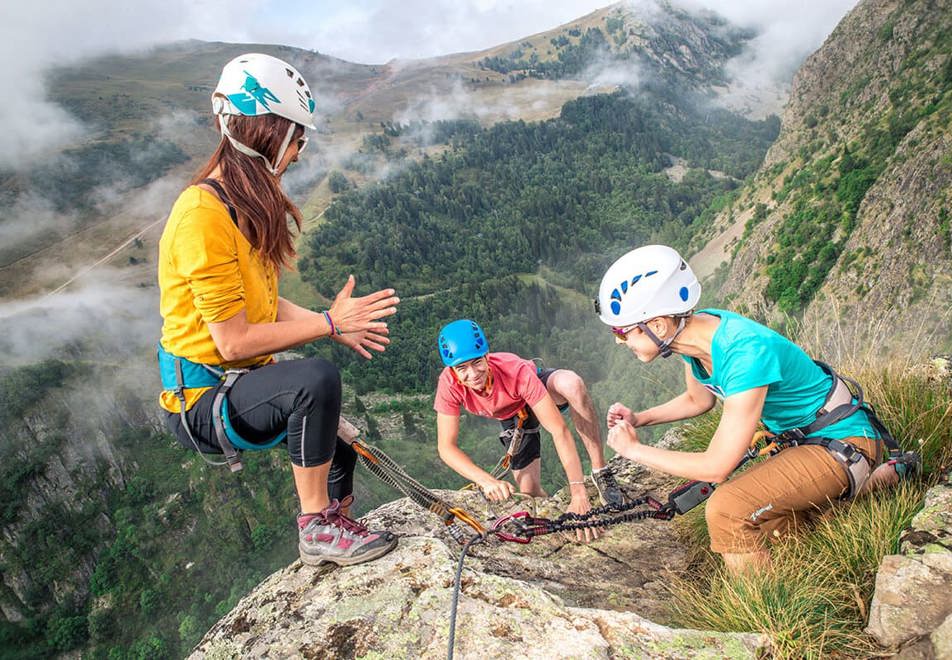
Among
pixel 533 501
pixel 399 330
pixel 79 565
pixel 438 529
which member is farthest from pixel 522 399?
pixel 399 330

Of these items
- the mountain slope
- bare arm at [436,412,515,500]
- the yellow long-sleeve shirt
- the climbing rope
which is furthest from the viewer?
the mountain slope

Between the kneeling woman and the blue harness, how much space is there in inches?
102

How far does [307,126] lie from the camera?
4.01 meters

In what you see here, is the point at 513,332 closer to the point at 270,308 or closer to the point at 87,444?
the point at 87,444

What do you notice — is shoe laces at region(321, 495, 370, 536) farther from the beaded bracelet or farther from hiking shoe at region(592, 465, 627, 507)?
hiking shoe at region(592, 465, 627, 507)

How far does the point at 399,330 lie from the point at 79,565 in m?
94.1

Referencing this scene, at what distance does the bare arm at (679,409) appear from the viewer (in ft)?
15.2

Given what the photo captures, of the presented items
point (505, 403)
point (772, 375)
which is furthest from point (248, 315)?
point (772, 375)

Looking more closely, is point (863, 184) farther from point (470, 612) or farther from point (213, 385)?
point (213, 385)

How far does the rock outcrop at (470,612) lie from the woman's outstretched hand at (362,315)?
1566 millimetres

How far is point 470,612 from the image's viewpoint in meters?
3.53

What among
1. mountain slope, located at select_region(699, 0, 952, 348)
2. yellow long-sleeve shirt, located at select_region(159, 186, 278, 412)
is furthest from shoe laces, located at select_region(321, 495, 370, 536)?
mountain slope, located at select_region(699, 0, 952, 348)

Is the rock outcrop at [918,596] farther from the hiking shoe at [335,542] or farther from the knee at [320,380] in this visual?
the knee at [320,380]

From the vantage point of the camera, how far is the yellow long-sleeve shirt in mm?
3428
